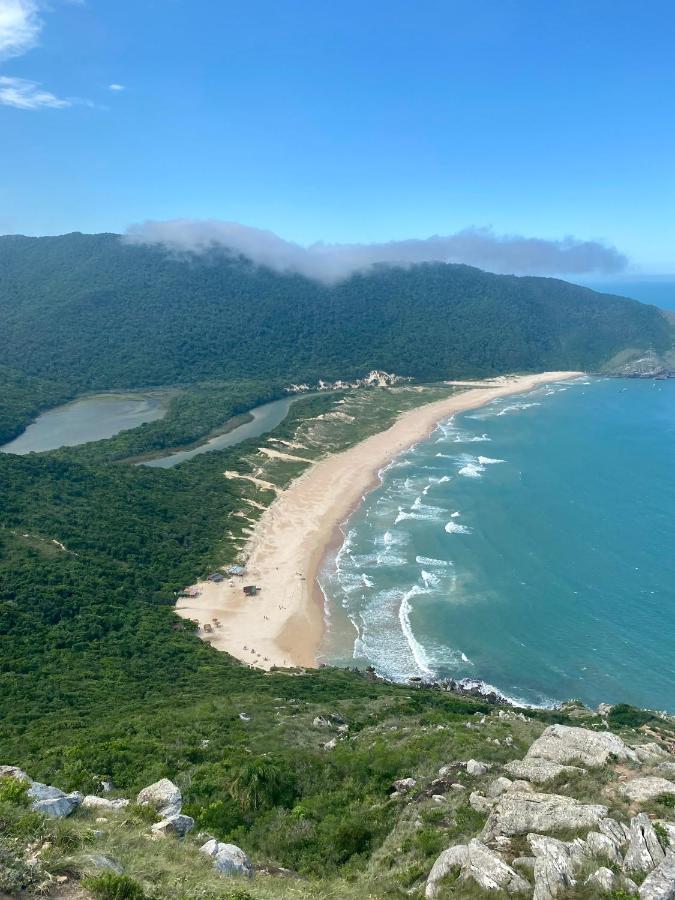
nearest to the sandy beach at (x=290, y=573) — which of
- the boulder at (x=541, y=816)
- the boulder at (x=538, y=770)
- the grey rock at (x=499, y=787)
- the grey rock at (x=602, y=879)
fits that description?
the boulder at (x=538, y=770)

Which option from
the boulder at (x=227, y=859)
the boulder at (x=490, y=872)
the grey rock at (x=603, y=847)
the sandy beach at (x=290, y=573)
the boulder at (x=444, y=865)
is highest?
the grey rock at (x=603, y=847)

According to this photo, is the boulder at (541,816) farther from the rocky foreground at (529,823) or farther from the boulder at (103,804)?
the boulder at (103,804)

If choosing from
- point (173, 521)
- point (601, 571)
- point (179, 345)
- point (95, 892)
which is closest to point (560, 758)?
point (95, 892)

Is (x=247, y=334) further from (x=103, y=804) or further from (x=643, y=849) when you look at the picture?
(x=643, y=849)

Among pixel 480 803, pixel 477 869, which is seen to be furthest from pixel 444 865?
pixel 480 803

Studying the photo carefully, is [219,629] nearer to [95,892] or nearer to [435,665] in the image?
[435,665]

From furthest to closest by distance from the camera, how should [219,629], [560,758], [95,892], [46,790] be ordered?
[219,629] → [560,758] → [46,790] → [95,892]
